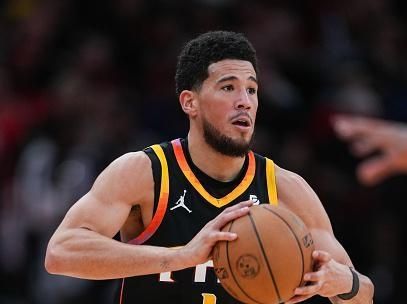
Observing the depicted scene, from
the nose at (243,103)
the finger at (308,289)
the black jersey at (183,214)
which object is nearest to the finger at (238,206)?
the finger at (308,289)

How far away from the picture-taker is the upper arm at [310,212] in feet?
21.3

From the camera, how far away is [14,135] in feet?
40.1

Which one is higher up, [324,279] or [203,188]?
[203,188]

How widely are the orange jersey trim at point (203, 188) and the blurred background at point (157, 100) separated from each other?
4.44 meters

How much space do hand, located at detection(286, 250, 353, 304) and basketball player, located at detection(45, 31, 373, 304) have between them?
1cm

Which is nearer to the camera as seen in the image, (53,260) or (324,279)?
(324,279)

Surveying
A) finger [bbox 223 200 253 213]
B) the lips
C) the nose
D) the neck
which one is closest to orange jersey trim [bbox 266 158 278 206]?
the neck

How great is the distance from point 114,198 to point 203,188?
2.05ft

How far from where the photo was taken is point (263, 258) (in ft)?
18.1

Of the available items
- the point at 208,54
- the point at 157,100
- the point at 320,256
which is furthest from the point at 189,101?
the point at 157,100

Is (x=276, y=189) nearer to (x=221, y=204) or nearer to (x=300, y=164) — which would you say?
(x=221, y=204)

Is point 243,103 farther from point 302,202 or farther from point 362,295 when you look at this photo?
point 362,295

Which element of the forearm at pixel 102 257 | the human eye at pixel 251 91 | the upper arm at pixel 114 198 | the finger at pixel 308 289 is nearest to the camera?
the finger at pixel 308 289

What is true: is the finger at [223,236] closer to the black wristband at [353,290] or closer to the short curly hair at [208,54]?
the black wristband at [353,290]
